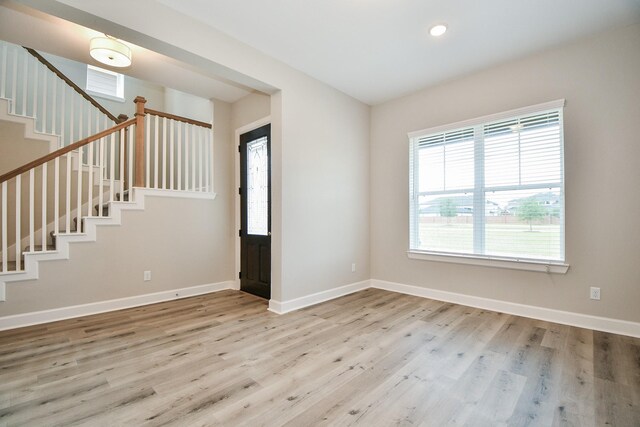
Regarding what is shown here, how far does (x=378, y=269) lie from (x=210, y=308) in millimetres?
2496

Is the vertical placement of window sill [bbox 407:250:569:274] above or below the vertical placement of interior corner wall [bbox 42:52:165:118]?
below

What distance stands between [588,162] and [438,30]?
197 centimetres

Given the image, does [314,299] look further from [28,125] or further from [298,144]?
[28,125]

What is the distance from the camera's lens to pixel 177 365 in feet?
6.97

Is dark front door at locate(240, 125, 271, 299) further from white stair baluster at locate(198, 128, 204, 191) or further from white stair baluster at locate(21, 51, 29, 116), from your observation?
white stair baluster at locate(21, 51, 29, 116)

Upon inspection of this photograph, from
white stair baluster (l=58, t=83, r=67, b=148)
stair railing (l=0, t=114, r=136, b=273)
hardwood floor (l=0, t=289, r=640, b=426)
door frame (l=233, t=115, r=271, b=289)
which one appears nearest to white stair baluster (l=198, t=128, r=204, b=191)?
door frame (l=233, t=115, r=271, b=289)

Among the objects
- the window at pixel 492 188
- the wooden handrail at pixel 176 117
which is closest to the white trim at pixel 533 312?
the window at pixel 492 188

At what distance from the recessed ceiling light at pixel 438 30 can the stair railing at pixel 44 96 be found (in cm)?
470

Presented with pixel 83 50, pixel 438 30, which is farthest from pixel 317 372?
pixel 83 50

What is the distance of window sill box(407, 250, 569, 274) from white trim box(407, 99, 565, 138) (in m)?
1.64

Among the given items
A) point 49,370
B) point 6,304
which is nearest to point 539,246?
point 49,370

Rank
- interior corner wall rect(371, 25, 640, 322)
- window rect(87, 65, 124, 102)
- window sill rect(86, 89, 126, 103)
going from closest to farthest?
1. interior corner wall rect(371, 25, 640, 322)
2. window sill rect(86, 89, 126, 103)
3. window rect(87, 65, 124, 102)

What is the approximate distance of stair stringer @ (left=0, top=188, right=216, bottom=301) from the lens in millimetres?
2855

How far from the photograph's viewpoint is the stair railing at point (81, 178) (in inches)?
120
